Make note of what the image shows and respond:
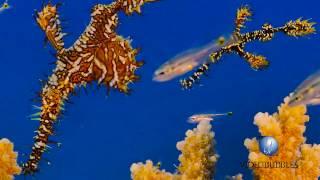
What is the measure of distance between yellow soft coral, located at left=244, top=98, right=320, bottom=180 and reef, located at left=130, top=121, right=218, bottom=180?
0.28 meters

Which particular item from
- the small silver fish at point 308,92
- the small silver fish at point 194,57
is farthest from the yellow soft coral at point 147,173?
the small silver fish at point 308,92

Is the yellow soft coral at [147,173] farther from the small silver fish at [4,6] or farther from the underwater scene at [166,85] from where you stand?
the small silver fish at [4,6]

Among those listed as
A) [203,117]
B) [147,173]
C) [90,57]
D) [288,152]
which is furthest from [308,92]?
[90,57]

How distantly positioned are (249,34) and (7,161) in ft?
5.89

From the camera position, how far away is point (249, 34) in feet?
12.9

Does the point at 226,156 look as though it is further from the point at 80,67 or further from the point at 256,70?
the point at 80,67

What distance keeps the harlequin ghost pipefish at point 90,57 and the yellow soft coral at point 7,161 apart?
266mm

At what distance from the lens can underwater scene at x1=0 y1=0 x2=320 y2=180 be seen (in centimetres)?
391

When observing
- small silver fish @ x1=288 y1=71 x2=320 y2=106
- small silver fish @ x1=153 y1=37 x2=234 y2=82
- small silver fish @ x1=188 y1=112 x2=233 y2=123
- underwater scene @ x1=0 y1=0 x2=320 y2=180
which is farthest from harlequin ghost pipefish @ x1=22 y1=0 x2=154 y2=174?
small silver fish @ x1=288 y1=71 x2=320 y2=106

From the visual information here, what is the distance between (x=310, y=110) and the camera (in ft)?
13.2

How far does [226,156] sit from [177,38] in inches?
34.9

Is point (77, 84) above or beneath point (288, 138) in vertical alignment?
above

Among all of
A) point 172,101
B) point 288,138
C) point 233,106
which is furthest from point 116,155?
point 288,138

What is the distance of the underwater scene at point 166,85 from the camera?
3.91 meters
